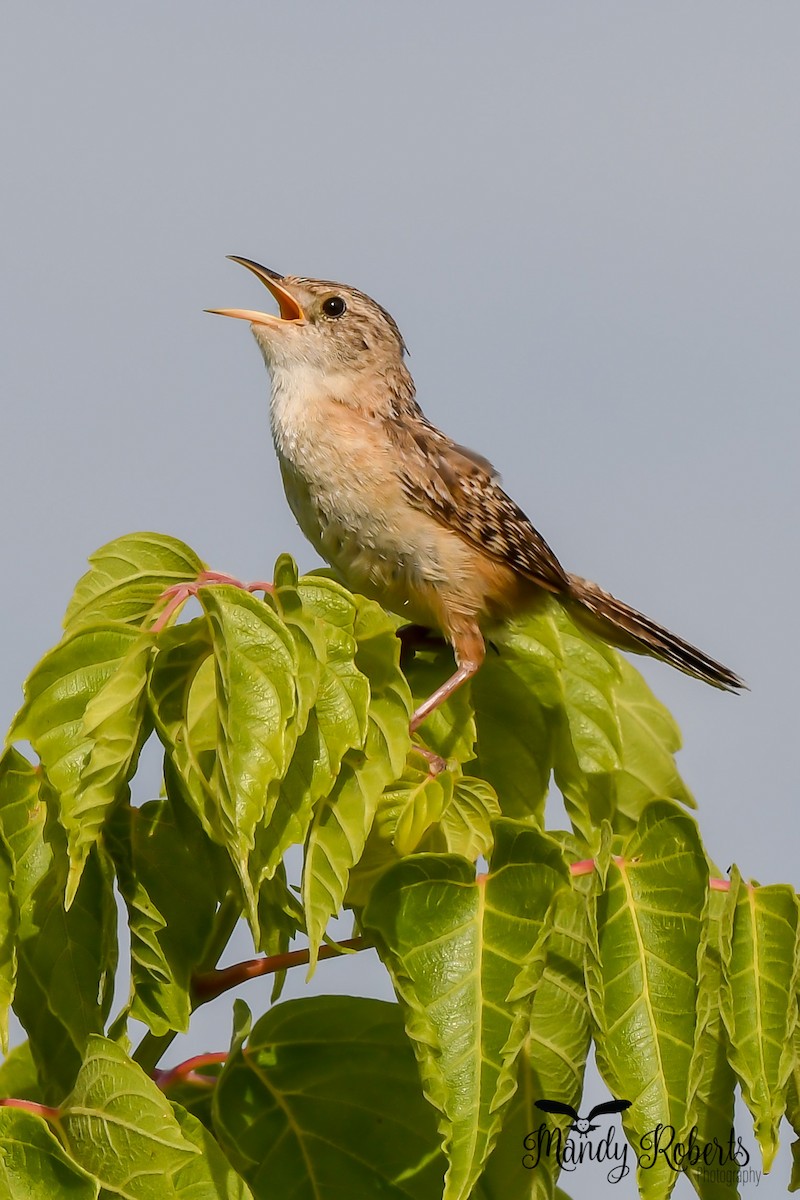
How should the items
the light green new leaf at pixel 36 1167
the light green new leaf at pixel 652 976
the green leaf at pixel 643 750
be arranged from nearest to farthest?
the light green new leaf at pixel 36 1167, the light green new leaf at pixel 652 976, the green leaf at pixel 643 750

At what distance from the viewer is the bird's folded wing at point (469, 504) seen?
483 centimetres

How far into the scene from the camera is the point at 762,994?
8.54 ft

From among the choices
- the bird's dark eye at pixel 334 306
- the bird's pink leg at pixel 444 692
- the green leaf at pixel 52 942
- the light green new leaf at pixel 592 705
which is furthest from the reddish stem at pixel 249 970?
the bird's dark eye at pixel 334 306

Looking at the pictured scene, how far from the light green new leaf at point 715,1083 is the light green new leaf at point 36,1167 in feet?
3.73

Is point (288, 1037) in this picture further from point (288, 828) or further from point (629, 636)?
point (629, 636)

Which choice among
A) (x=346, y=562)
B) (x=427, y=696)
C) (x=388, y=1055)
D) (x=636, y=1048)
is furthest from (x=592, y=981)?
(x=346, y=562)

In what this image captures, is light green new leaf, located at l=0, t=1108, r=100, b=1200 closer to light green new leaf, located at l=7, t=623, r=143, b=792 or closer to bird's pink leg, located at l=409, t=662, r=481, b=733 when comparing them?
light green new leaf, located at l=7, t=623, r=143, b=792

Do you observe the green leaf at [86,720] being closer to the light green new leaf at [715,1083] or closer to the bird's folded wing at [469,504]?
the light green new leaf at [715,1083]

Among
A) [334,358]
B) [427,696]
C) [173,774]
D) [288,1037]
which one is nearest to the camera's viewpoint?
[173,774]

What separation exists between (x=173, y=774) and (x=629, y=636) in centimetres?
264

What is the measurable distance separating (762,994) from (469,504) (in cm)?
264

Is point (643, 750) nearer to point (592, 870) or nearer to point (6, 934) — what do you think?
point (592, 870)

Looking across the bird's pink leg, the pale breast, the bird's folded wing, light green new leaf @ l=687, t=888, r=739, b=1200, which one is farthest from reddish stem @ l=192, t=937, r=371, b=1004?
the bird's folded wing

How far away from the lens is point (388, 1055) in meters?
2.83
